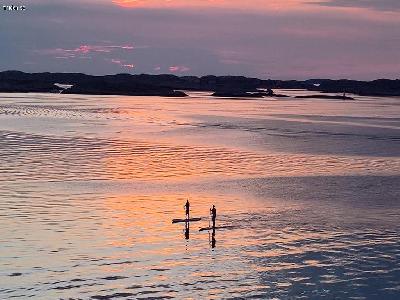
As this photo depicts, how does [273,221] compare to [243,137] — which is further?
[243,137]

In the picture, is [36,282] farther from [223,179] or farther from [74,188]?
[223,179]

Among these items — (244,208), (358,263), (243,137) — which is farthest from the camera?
(243,137)

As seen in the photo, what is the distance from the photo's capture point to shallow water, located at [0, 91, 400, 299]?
18266mm

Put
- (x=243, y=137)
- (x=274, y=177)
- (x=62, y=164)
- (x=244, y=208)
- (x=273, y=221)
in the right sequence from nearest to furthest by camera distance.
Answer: (x=273, y=221) < (x=244, y=208) < (x=274, y=177) < (x=62, y=164) < (x=243, y=137)

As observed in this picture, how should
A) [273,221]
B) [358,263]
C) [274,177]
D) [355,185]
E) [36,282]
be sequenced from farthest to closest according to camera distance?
1. [274,177]
2. [355,185]
3. [273,221]
4. [358,263]
5. [36,282]

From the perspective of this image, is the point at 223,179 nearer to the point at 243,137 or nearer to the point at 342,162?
the point at 342,162

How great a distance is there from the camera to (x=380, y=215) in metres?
27.4

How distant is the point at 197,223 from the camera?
83.8 feet

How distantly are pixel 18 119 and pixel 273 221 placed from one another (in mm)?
61184

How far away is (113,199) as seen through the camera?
2967cm

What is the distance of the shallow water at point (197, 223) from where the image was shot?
719 inches

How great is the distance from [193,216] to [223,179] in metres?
9.79

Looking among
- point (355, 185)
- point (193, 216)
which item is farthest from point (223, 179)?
point (193, 216)

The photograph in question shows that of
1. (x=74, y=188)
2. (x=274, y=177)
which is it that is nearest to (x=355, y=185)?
(x=274, y=177)
